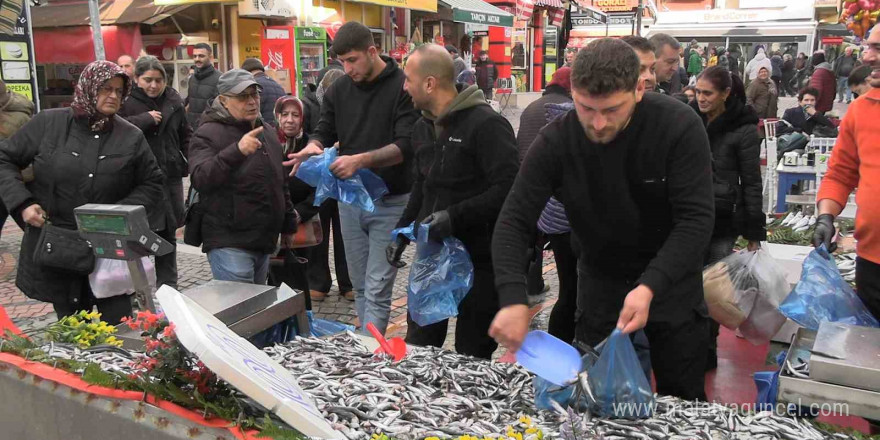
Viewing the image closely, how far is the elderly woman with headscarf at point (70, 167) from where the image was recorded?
160 inches

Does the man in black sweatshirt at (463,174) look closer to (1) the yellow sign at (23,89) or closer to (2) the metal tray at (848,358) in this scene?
(2) the metal tray at (848,358)

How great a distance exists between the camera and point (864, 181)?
3088 millimetres

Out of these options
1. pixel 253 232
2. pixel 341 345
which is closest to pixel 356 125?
pixel 253 232

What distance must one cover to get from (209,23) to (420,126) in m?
11.7

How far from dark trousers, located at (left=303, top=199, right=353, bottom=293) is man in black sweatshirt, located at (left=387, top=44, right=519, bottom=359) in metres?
2.51

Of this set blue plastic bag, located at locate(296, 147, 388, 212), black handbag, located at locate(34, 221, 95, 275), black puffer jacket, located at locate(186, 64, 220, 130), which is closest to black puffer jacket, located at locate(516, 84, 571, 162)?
blue plastic bag, located at locate(296, 147, 388, 212)

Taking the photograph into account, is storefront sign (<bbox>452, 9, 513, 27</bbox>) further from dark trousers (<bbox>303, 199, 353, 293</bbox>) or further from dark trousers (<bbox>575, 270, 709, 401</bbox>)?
dark trousers (<bbox>575, 270, 709, 401</bbox>)

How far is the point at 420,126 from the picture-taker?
4090 millimetres

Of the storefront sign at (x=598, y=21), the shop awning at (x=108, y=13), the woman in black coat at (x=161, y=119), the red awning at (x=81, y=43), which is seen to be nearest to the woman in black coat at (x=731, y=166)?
the woman in black coat at (x=161, y=119)

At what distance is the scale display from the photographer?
3205 millimetres

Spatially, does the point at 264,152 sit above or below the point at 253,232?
above

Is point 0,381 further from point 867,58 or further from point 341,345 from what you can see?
point 867,58

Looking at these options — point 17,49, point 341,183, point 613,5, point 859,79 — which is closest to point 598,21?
point 613,5

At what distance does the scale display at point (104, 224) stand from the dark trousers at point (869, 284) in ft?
10.3
